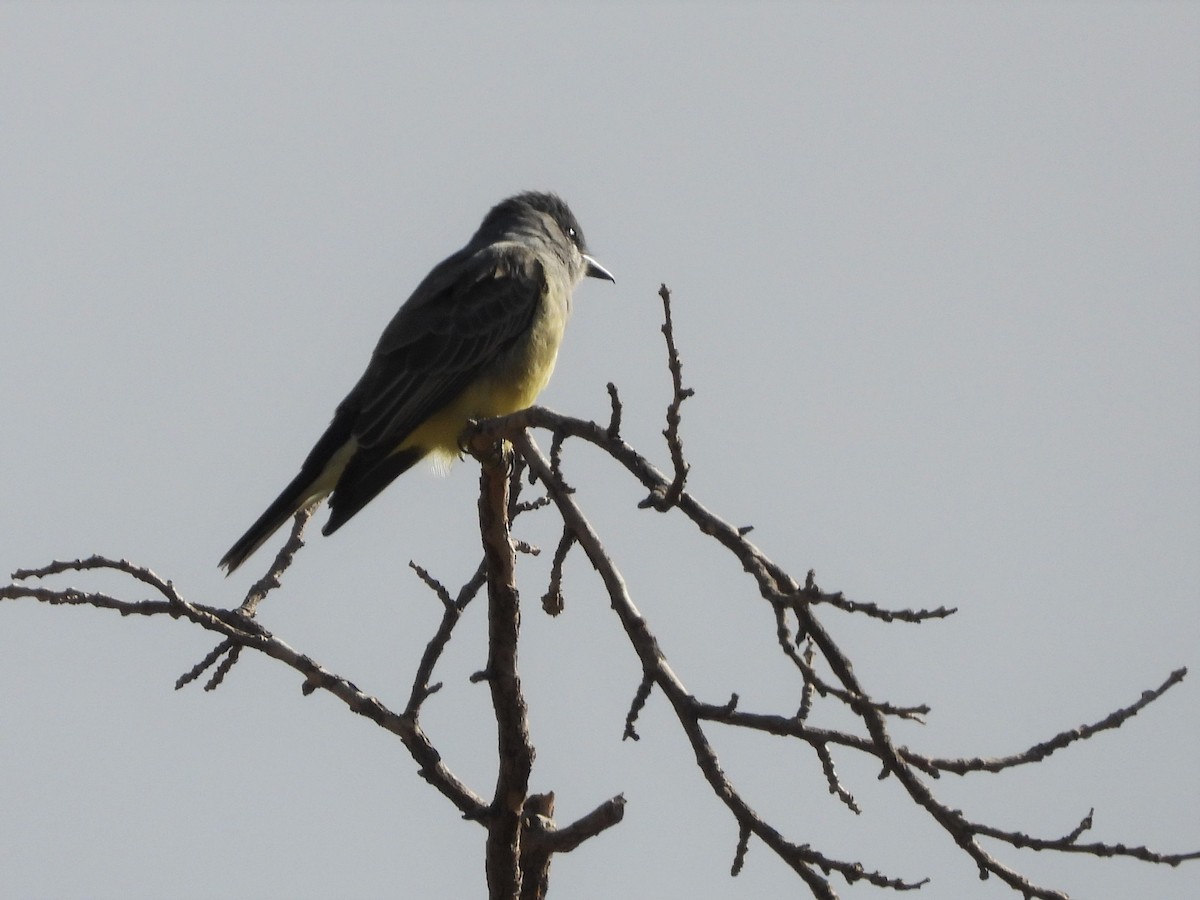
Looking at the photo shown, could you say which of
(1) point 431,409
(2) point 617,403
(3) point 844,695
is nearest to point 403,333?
(1) point 431,409

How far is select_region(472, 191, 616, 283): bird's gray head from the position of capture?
9.20 m

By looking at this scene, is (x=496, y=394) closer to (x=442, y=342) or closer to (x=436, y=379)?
(x=436, y=379)

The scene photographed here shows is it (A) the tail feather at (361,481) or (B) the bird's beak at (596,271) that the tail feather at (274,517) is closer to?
(A) the tail feather at (361,481)

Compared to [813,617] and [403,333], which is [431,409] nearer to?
[403,333]

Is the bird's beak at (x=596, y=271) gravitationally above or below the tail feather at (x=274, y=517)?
above

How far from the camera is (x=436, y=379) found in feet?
24.1

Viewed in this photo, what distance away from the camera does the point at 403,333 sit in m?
7.87

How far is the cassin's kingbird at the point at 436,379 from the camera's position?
23.4 feet

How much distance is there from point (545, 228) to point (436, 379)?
2242mm

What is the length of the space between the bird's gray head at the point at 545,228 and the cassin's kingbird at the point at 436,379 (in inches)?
36.8

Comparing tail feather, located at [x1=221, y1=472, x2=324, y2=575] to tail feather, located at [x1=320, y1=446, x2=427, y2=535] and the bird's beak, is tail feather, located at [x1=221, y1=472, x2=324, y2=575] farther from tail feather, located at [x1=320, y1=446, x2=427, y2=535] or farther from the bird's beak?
the bird's beak

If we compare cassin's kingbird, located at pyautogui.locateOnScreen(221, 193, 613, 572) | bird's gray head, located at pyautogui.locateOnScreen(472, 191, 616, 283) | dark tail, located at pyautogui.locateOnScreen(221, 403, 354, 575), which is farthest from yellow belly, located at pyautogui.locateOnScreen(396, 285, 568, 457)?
bird's gray head, located at pyautogui.locateOnScreen(472, 191, 616, 283)

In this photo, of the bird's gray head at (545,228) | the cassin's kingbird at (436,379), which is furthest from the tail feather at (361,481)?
the bird's gray head at (545,228)

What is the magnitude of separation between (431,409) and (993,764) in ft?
→ 12.8
